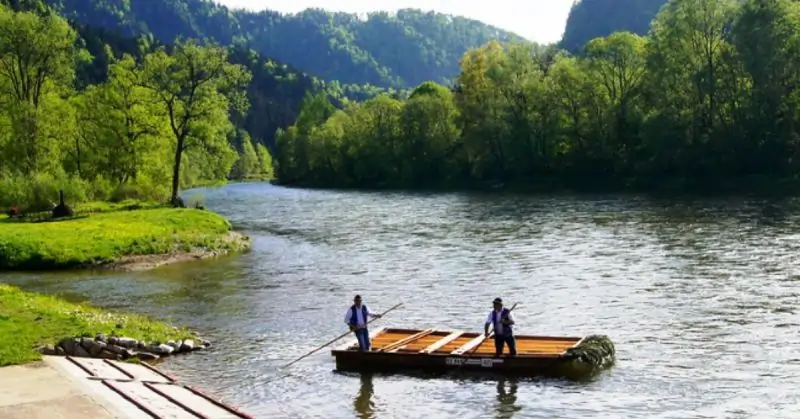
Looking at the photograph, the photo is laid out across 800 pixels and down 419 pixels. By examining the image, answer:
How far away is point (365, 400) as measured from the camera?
24266mm

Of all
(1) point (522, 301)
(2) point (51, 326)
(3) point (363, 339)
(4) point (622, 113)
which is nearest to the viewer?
(3) point (363, 339)

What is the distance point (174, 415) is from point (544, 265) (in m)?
31.7

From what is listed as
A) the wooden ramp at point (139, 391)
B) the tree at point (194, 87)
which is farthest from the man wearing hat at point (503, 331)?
the tree at point (194, 87)

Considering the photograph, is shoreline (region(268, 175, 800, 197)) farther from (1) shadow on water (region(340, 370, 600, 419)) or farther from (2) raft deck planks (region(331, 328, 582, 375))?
(1) shadow on water (region(340, 370, 600, 419))

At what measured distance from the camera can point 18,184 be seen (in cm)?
7588

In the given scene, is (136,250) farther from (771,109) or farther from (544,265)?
(771,109)

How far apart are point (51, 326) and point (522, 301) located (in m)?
20.4

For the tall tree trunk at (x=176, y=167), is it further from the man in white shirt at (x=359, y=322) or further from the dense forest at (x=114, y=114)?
the man in white shirt at (x=359, y=322)

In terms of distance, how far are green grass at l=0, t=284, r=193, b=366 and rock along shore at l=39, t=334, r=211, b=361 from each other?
527mm

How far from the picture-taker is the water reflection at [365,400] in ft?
75.2

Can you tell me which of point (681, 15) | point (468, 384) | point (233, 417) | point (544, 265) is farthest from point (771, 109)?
point (233, 417)

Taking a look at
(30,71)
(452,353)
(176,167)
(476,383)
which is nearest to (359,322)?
(452,353)

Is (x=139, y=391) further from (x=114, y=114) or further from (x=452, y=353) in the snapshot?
(x=114, y=114)

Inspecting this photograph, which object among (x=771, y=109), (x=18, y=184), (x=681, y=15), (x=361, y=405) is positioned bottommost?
(x=361, y=405)
